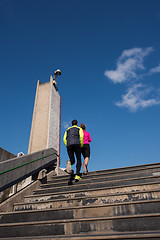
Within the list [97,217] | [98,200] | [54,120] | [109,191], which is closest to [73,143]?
[109,191]

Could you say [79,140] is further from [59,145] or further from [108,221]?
[59,145]

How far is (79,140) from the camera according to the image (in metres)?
4.80

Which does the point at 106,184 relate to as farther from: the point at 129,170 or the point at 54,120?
the point at 54,120

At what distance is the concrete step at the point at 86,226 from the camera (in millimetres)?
2271

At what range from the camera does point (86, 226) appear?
2459 mm

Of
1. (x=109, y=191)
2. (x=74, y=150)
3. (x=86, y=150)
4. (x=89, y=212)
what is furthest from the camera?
(x=86, y=150)

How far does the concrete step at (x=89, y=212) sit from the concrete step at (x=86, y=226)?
0.91 feet

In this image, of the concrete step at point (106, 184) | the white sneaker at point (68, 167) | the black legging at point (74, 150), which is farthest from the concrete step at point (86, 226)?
the black legging at point (74, 150)

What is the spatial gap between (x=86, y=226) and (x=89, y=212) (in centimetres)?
33

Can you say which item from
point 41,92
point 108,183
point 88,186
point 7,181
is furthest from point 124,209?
point 41,92

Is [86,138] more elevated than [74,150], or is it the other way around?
[86,138]

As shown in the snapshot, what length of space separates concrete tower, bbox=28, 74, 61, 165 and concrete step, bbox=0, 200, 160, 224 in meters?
4.04

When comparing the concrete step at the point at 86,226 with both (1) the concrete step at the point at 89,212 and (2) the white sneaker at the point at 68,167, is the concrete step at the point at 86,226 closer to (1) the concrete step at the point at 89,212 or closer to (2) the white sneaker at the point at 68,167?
(1) the concrete step at the point at 89,212

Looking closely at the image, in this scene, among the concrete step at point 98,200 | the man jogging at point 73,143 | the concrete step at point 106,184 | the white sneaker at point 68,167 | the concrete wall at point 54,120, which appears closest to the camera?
the concrete step at point 98,200
